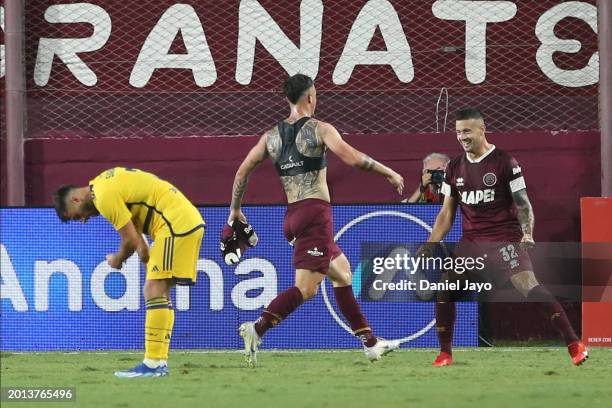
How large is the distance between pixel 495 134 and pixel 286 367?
14.1ft

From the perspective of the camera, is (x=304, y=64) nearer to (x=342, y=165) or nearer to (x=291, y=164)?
(x=342, y=165)

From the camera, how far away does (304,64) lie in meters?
13.2

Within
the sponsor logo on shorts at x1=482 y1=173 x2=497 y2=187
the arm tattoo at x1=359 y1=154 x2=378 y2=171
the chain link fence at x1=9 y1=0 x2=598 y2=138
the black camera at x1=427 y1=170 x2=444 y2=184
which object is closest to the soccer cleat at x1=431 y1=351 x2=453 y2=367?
the sponsor logo on shorts at x1=482 y1=173 x2=497 y2=187

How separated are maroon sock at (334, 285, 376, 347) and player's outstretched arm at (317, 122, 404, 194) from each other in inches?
41.7

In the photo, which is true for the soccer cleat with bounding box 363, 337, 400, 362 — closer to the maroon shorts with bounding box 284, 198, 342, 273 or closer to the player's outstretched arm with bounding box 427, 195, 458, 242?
the maroon shorts with bounding box 284, 198, 342, 273

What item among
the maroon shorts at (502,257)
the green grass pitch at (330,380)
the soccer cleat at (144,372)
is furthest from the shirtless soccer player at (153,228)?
the maroon shorts at (502,257)

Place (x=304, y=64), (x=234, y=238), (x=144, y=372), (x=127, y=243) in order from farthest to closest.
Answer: (x=304, y=64) < (x=234, y=238) < (x=144, y=372) < (x=127, y=243)

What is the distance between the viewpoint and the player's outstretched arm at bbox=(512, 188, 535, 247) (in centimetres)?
882

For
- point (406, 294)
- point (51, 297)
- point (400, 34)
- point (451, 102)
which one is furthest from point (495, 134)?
point (51, 297)

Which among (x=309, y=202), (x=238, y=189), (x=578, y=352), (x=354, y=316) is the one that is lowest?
(x=578, y=352)

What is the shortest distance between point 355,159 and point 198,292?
9.64 feet

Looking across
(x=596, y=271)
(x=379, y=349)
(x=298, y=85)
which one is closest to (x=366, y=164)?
(x=298, y=85)

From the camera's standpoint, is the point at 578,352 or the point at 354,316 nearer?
the point at 578,352

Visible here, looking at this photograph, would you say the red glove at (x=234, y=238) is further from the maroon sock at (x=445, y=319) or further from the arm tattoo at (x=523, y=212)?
the arm tattoo at (x=523, y=212)
